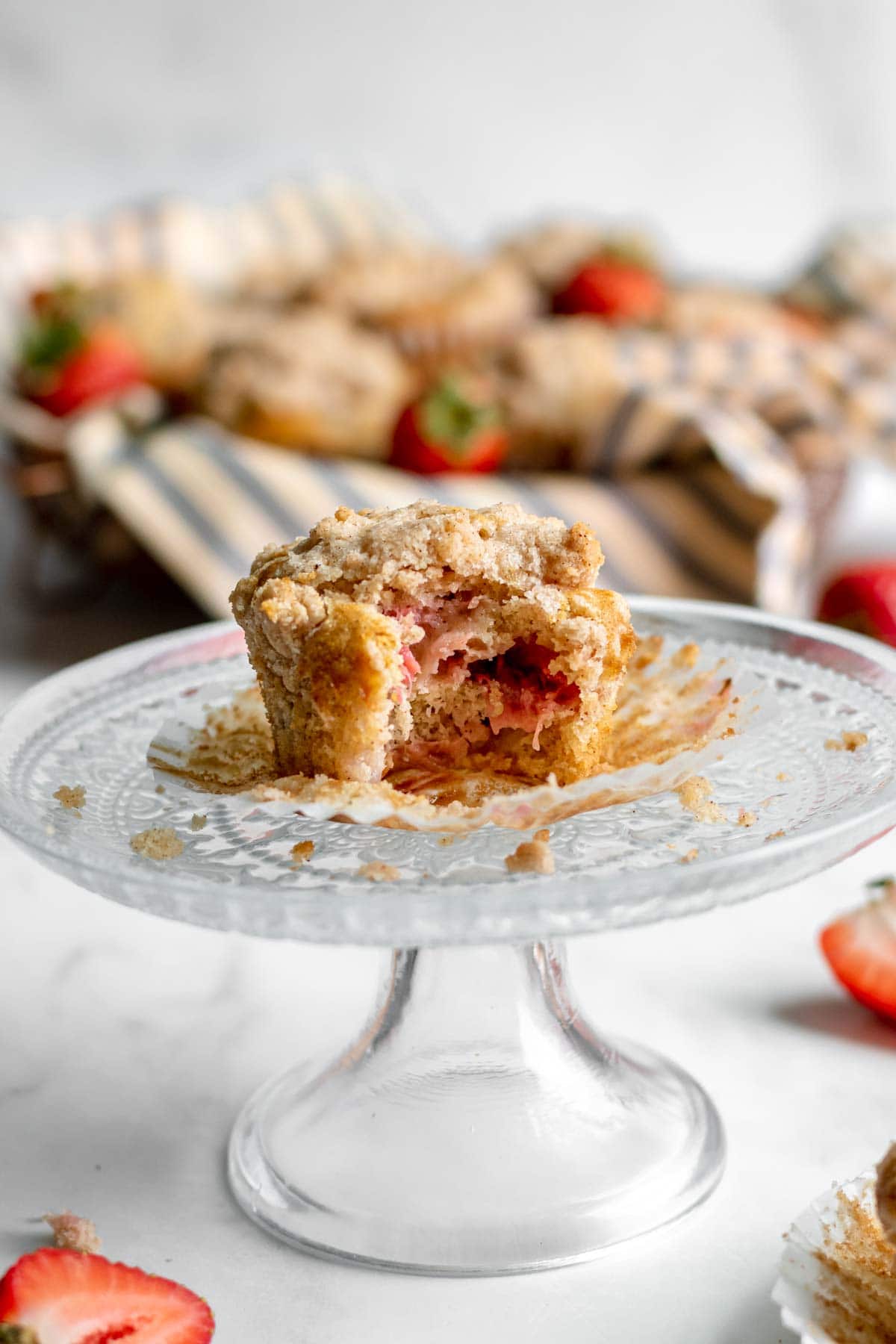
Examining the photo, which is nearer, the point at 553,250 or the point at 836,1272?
the point at 836,1272

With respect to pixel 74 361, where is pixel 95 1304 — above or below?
below

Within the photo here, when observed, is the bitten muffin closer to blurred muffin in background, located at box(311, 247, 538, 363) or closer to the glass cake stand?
the glass cake stand

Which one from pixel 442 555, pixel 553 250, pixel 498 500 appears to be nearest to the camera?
pixel 442 555

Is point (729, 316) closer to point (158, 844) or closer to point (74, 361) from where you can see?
point (74, 361)

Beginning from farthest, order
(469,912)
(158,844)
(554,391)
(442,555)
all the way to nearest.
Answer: (554,391) → (442,555) → (158,844) → (469,912)

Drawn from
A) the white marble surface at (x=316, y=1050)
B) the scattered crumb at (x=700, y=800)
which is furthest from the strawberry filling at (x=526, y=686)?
the white marble surface at (x=316, y=1050)

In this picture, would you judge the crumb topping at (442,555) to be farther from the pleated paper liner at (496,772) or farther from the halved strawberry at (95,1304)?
the halved strawberry at (95,1304)

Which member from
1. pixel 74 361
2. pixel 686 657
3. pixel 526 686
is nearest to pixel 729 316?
pixel 74 361
